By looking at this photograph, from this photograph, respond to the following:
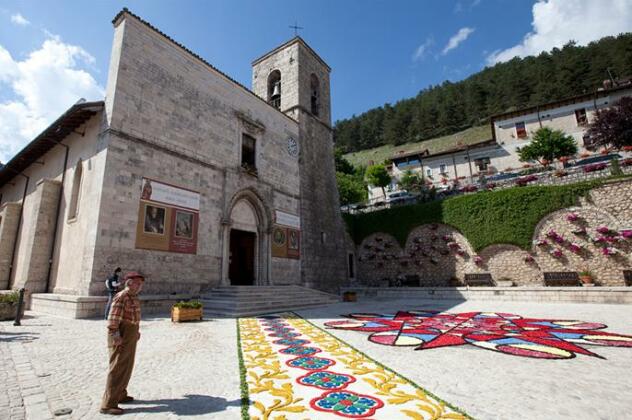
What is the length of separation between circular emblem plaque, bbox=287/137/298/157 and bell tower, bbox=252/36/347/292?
1.26 ft

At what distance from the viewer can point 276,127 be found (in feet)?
56.7

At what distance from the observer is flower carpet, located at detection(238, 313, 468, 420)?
9.00 ft

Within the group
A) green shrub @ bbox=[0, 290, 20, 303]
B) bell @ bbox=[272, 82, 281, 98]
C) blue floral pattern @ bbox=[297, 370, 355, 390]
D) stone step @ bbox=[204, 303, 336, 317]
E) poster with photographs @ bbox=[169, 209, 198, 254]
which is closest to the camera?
blue floral pattern @ bbox=[297, 370, 355, 390]

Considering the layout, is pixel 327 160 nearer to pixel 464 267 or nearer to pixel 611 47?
pixel 464 267

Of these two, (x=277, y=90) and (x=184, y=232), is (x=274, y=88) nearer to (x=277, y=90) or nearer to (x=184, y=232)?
(x=277, y=90)

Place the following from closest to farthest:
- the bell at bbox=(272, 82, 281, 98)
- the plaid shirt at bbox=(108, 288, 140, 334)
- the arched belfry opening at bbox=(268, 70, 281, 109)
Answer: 1. the plaid shirt at bbox=(108, 288, 140, 334)
2. the bell at bbox=(272, 82, 281, 98)
3. the arched belfry opening at bbox=(268, 70, 281, 109)

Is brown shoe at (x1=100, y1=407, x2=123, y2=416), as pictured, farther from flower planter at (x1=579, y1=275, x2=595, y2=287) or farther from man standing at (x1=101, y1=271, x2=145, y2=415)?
flower planter at (x1=579, y1=275, x2=595, y2=287)

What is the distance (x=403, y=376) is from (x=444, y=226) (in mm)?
16163

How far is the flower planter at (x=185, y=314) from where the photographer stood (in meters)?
8.12

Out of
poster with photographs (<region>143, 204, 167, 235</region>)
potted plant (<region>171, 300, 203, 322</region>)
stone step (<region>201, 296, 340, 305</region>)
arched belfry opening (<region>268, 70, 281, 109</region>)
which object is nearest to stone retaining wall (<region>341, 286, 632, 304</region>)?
stone step (<region>201, 296, 340, 305</region>)

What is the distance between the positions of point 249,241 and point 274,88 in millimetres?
10915

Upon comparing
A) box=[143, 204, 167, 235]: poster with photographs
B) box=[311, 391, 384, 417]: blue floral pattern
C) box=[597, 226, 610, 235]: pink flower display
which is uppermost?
box=[143, 204, 167, 235]: poster with photographs

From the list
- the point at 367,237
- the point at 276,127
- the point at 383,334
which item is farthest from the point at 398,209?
the point at 383,334

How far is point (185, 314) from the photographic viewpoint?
8234 mm
